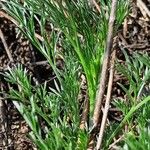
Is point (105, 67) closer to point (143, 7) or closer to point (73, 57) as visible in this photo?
point (73, 57)

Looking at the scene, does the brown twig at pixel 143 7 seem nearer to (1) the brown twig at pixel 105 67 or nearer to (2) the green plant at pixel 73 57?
(2) the green plant at pixel 73 57

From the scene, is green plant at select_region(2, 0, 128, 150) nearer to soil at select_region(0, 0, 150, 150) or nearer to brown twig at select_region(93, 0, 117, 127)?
brown twig at select_region(93, 0, 117, 127)

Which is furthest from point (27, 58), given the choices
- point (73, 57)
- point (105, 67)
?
point (105, 67)

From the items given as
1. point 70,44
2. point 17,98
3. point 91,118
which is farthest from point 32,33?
point 91,118

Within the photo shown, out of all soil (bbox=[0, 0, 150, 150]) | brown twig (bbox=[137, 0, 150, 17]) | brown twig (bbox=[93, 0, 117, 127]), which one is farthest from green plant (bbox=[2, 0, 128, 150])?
brown twig (bbox=[137, 0, 150, 17])

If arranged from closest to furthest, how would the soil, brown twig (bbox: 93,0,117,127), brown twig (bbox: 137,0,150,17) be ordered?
brown twig (bbox: 93,0,117,127)
the soil
brown twig (bbox: 137,0,150,17)

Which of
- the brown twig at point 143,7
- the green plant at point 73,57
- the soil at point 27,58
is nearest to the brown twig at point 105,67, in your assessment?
the green plant at point 73,57

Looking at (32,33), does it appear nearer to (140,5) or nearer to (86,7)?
(86,7)

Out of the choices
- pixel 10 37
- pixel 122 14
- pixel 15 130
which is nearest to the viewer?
pixel 122 14
